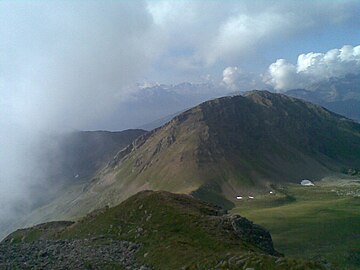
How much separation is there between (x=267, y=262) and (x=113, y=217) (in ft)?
117

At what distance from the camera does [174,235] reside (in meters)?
48.6

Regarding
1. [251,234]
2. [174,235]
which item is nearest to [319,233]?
[251,234]

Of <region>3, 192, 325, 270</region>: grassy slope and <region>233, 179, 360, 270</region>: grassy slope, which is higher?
<region>3, 192, 325, 270</region>: grassy slope

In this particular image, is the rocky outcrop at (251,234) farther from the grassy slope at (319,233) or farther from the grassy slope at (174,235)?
the grassy slope at (319,233)

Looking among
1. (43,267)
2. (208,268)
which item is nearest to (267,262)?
(208,268)

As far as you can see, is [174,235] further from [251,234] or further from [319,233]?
[319,233]

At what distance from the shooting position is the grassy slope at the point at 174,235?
34.0 metres

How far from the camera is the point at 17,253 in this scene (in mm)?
49062

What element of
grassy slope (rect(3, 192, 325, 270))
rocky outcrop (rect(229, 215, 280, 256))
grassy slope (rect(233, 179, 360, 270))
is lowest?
grassy slope (rect(233, 179, 360, 270))

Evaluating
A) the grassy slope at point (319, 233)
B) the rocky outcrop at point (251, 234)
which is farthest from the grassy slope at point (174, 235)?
the grassy slope at point (319, 233)

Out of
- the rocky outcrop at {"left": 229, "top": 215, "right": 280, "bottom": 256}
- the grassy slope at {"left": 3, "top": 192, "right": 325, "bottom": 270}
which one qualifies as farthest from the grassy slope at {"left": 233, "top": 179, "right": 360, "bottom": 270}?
the grassy slope at {"left": 3, "top": 192, "right": 325, "bottom": 270}

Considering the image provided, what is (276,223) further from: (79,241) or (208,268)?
(208,268)

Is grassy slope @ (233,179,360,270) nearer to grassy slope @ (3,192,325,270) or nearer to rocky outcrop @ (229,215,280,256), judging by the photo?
rocky outcrop @ (229,215,280,256)

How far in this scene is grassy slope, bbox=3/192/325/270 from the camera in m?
34.0
